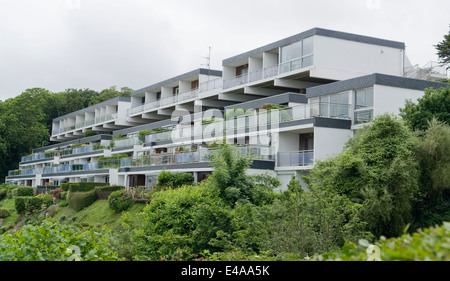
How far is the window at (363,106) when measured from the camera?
29781mm

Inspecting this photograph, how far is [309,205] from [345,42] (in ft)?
81.0

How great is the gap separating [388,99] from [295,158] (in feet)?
20.8

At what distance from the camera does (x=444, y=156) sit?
21500 mm

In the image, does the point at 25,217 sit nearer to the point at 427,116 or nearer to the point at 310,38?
the point at 310,38

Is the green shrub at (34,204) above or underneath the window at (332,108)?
underneath

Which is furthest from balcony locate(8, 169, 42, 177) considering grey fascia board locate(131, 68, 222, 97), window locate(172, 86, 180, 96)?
window locate(172, 86, 180, 96)

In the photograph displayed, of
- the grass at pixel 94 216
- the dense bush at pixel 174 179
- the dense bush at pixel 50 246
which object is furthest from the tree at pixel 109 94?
the dense bush at pixel 50 246

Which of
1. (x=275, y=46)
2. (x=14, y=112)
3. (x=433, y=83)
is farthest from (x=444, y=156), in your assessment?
(x=14, y=112)

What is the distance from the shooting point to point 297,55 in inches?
1527

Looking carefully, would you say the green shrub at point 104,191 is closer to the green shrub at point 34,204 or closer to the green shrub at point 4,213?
the green shrub at point 34,204

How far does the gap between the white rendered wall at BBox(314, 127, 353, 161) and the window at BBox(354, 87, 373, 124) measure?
3.54 ft

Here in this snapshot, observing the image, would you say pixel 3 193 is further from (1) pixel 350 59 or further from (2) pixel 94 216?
(1) pixel 350 59

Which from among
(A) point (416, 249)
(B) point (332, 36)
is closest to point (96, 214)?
(B) point (332, 36)

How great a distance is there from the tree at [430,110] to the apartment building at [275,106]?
14.7ft
